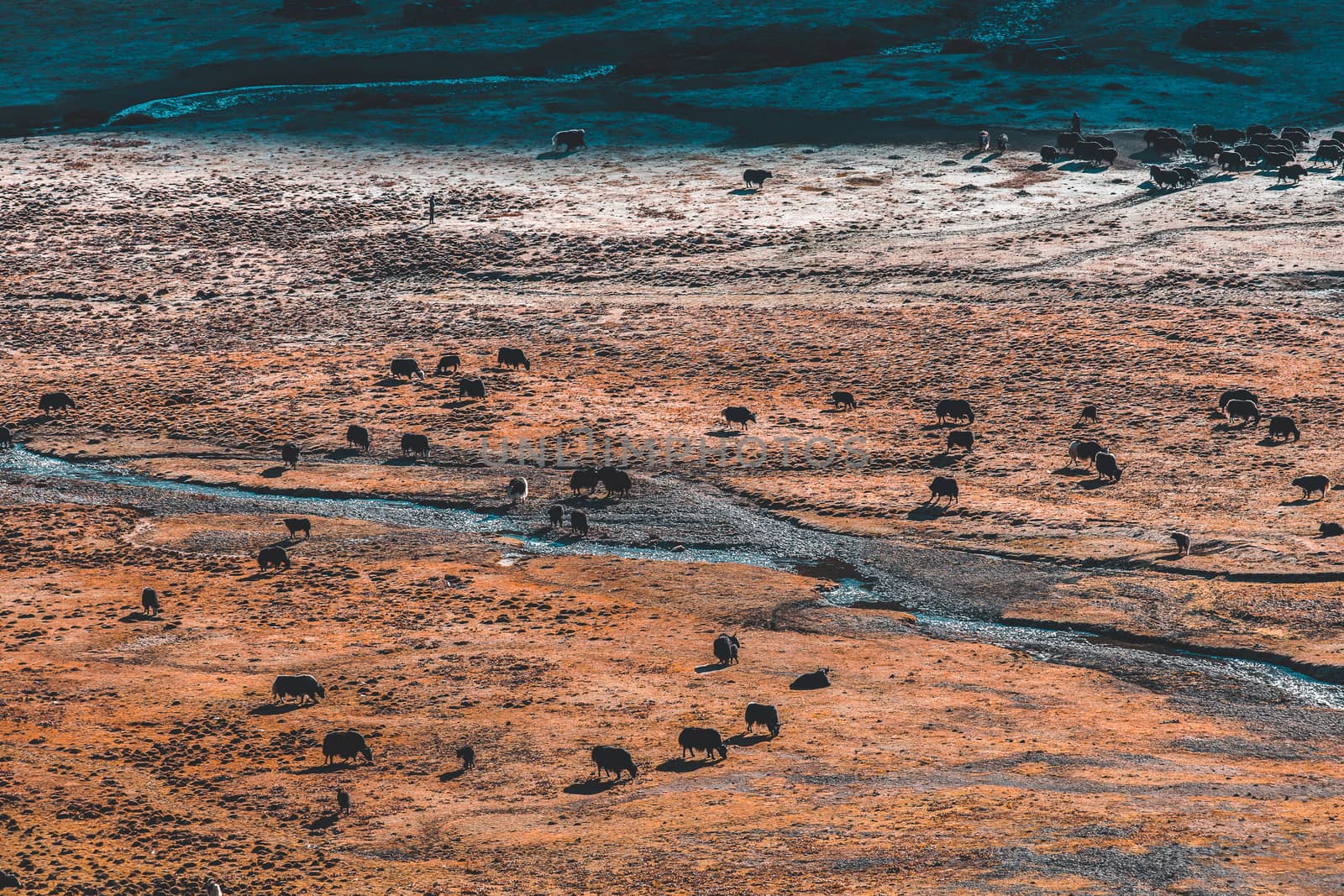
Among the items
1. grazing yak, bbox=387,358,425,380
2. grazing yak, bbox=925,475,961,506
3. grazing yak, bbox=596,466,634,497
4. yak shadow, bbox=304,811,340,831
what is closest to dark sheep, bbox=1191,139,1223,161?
grazing yak, bbox=925,475,961,506

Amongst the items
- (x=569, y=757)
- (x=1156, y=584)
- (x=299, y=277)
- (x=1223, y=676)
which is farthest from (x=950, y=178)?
(x=569, y=757)

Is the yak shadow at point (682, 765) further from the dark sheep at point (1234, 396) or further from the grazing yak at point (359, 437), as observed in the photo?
the dark sheep at point (1234, 396)

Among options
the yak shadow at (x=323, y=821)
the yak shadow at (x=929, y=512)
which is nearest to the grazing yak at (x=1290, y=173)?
the yak shadow at (x=929, y=512)

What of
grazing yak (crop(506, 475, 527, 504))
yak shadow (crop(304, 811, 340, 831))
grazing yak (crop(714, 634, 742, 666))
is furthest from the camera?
grazing yak (crop(506, 475, 527, 504))

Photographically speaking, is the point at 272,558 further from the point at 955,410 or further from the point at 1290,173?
the point at 1290,173

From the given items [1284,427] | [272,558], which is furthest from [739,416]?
[1284,427]

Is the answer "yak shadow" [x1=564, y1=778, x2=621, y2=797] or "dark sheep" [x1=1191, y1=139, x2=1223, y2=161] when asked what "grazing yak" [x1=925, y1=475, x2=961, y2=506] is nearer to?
"yak shadow" [x1=564, y1=778, x2=621, y2=797]

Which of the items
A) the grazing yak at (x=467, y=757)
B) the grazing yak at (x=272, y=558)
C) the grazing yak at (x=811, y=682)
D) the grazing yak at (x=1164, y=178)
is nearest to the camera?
the grazing yak at (x=467, y=757)
